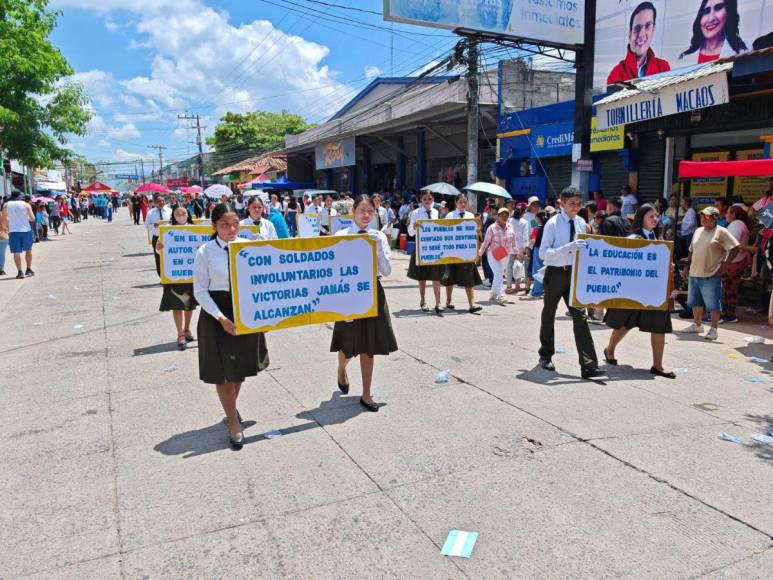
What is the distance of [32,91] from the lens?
861 inches

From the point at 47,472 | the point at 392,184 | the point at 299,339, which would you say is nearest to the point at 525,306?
the point at 299,339

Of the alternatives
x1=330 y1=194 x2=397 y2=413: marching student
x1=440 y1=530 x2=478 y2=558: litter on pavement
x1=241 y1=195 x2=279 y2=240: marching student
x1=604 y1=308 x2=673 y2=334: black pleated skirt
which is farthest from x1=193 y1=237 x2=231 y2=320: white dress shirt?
x1=604 y1=308 x2=673 y2=334: black pleated skirt

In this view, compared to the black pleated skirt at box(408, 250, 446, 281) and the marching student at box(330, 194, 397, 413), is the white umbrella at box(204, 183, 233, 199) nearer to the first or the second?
the black pleated skirt at box(408, 250, 446, 281)

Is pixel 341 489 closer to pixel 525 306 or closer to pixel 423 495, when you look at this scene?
pixel 423 495

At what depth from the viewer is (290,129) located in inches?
2911

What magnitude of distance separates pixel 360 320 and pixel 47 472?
8.57ft

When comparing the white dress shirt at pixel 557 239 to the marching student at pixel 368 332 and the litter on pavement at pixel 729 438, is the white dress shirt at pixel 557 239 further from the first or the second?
the litter on pavement at pixel 729 438

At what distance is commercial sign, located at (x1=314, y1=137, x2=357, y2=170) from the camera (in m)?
30.7

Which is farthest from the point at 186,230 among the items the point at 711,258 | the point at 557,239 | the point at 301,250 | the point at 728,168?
the point at 728,168

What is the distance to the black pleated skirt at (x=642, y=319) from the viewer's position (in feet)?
20.9

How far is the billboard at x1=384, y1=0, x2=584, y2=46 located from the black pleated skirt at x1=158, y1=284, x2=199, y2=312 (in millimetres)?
10532

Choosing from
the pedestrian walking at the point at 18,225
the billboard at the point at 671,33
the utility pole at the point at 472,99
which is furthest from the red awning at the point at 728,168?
the pedestrian walking at the point at 18,225

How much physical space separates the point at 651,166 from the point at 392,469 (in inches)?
508

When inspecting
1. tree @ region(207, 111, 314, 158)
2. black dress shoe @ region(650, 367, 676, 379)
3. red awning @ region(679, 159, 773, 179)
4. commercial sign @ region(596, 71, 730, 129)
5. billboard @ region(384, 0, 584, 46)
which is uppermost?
tree @ region(207, 111, 314, 158)
